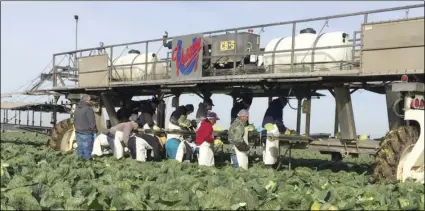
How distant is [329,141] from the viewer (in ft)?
31.1

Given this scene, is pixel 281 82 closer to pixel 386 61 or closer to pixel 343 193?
pixel 386 61

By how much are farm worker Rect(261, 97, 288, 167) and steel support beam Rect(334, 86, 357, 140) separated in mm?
1577

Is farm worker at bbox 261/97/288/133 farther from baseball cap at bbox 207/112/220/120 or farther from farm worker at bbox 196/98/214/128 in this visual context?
farm worker at bbox 196/98/214/128

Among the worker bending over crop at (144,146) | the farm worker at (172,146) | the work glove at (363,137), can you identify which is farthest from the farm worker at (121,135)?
the work glove at (363,137)

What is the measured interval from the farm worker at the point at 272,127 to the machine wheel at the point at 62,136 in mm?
6931

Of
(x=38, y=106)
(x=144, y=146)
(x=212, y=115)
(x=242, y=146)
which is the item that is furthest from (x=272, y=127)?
(x=38, y=106)

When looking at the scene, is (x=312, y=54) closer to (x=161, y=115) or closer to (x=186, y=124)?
(x=186, y=124)

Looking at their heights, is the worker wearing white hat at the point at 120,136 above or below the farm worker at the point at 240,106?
below

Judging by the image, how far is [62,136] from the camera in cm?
1541

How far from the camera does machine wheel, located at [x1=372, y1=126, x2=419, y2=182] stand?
7.70 meters

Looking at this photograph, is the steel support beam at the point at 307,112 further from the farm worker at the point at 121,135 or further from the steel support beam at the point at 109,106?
the steel support beam at the point at 109,106

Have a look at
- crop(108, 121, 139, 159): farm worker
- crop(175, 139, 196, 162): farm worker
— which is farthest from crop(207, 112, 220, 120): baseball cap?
crop(108, 121, 139, 159): farm worker

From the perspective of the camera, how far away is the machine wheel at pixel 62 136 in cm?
1528

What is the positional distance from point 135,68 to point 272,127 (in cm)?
520
